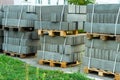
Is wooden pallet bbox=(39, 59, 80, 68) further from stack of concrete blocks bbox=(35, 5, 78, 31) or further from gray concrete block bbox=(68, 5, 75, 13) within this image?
gray concrete block bbox=(68, 5, 75, 13)

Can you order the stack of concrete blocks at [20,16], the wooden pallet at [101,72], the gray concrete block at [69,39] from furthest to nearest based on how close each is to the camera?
1. the stack of concrete blocks at [20,16]
2. the gray concrete block at [69,39]
3. the wooden pallet at [101,72]

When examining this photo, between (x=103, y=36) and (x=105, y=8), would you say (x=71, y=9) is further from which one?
(x=103, y=36)

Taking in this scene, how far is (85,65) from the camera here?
1042cm

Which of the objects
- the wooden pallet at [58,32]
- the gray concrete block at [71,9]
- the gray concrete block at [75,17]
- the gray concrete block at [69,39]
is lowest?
the gray concrete block at [69,39]

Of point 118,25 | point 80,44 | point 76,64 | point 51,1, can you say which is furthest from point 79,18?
point 51,1

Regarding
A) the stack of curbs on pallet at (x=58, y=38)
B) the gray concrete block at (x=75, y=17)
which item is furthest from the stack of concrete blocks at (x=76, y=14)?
the stack of curbs on pallet at (x=58, y=38)

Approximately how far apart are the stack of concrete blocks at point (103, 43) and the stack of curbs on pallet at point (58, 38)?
3.35ft

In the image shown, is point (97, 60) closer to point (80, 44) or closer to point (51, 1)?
point (80, 44)

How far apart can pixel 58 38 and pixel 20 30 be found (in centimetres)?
251

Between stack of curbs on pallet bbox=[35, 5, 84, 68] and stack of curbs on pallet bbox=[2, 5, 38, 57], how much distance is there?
115 centimetres

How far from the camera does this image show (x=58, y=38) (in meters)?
11.5

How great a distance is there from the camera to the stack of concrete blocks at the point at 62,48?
1126 centimetres

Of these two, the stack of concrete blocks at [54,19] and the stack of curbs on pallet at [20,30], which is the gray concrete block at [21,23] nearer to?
the stack of curbs on pallet at [20,30]

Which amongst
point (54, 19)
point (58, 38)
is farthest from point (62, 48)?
point (54, 19)
